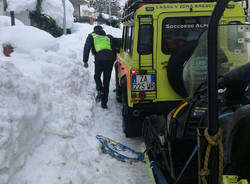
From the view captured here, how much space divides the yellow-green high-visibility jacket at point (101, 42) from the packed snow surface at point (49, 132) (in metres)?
1.31

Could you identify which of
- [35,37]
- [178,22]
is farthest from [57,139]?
[35,37]

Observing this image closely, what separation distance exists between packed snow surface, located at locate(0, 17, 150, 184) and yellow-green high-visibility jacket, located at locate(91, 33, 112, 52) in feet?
4.31

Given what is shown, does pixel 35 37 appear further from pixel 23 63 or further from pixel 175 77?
pixel 175 77

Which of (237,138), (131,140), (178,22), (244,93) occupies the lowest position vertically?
(131,140)

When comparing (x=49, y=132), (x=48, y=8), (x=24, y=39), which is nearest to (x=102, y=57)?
(x=24, y=39)

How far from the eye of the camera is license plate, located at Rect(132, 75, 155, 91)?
17.2 feet

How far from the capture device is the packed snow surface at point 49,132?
379 centimetres

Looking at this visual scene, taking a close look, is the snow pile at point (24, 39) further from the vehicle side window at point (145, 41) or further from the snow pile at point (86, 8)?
the snow pile at point (86, 8)

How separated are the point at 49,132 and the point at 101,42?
3855 mm

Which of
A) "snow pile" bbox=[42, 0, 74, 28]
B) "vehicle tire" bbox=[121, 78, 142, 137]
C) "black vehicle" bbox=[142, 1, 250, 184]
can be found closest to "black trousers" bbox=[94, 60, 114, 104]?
"vehicle tire" bbox=[121, 78, 142, 137]

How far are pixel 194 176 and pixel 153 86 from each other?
2370 millimetres

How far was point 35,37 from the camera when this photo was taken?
7.51 meters

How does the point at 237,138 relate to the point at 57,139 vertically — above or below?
above

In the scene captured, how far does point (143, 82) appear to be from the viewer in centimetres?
527
